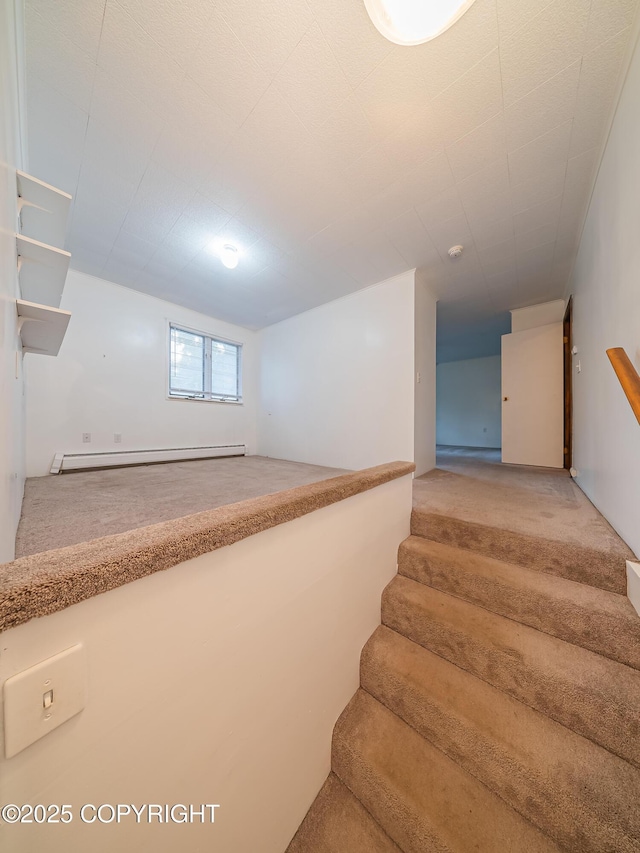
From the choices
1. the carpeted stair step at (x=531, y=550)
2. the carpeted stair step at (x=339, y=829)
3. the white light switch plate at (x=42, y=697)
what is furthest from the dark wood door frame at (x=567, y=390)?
the white light switch plate at (x=42, y=697)

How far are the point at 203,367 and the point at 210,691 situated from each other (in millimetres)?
4603

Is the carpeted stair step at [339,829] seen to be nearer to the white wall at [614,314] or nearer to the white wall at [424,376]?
the white wall at [614,314]

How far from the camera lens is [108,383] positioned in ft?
11.9

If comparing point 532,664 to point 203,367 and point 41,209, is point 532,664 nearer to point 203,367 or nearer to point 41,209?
point 41,209

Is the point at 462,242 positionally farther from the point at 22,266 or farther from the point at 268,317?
the point at 22,266

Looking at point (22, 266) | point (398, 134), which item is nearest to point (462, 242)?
point (398, 134)

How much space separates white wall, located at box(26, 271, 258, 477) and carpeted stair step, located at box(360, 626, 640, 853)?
3.97 metres

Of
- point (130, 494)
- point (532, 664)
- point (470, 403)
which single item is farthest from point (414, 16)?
point (470, 403)

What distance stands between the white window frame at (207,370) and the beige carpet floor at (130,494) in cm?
107

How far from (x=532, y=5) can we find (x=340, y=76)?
856mm

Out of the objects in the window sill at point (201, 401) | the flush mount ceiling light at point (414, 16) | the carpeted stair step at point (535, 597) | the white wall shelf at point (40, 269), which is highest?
the flush mount ceiling light at point (414, 16)

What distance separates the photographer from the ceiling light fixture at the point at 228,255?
112 inches

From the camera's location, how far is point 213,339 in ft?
15.6

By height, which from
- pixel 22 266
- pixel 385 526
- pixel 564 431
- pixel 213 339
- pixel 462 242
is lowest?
pixel 385 526
